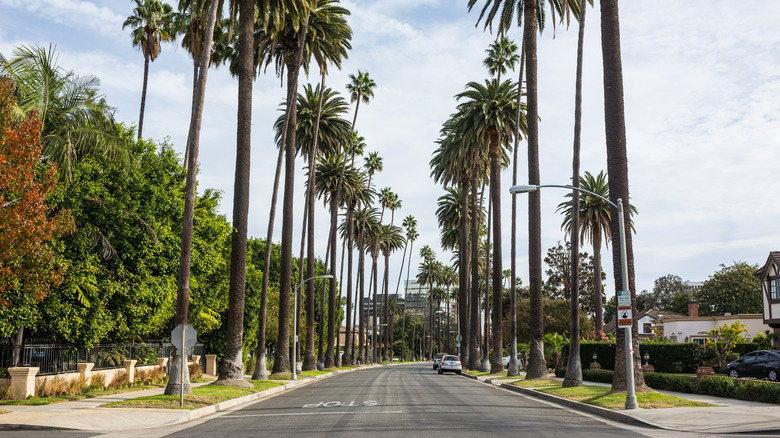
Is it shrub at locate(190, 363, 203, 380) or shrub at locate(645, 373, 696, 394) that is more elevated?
shrub at locate(645, 373, 696, 394)

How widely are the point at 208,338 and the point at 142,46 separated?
2023 cm

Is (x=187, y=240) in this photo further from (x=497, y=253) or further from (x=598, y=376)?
(x=497, y=253)

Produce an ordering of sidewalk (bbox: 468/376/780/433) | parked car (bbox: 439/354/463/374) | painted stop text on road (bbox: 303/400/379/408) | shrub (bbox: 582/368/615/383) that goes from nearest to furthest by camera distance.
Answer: sidewalk (bbox: 468/376/780/433)
painted stop text on road (bbox: 303/400/379/408)
shrub (bbox: 582/368/615/383)
parked car (bbox: 439/354/463/374)

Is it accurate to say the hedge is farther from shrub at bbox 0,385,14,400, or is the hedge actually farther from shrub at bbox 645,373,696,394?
shrub at bbox 0,385,14,400

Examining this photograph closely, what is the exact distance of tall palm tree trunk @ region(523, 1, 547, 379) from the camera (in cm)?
3441

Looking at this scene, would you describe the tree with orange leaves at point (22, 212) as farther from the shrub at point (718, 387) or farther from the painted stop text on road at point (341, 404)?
the shrub at point (718, 387)

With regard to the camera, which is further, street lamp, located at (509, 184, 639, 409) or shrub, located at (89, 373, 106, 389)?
shrub, located at (89, 373, 106, 389)

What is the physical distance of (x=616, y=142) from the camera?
77.2 ft

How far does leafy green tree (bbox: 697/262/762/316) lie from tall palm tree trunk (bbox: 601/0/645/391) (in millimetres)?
62293

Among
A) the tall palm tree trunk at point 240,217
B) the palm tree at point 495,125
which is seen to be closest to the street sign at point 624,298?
the tall palm tree trunk at point 240,217

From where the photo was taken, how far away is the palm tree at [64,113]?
22016mm

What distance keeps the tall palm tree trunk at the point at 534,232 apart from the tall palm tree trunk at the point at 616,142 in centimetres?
994

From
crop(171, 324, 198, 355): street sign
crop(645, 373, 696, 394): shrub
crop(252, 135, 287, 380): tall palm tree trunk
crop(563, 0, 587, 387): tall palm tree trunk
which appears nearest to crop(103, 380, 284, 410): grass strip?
crop(171, 324, 198, 355): street sign

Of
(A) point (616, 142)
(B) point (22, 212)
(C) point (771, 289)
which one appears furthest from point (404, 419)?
(C) point (771, 289)
